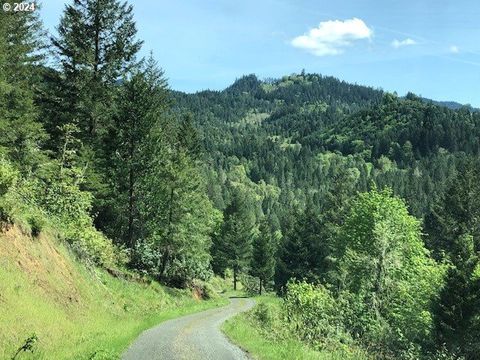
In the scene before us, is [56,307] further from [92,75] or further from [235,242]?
[235,242]

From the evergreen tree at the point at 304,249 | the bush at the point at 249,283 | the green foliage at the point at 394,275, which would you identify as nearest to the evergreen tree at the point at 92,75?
the green foliage at the point at 394,275

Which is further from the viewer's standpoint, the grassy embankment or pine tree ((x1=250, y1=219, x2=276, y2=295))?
pine tree ((x1=250, y1=219, x2=276, y2=295))

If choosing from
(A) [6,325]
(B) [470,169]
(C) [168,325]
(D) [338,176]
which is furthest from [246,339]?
(B) [470,169]

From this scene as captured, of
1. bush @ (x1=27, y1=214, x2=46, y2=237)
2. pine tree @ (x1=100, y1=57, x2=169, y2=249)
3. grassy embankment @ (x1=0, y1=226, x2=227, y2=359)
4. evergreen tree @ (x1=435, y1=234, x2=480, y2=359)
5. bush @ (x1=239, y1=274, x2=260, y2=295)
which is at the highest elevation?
pine tree @ (x1=100, y1=57, x2=169, y2=249)

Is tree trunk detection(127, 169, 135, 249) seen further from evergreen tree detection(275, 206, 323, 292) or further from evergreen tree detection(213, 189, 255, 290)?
evergreen tree detection(213, 189, 255, 290)

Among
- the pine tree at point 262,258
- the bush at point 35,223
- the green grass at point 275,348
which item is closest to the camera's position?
the green grass at point 275,348

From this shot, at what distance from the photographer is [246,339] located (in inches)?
729

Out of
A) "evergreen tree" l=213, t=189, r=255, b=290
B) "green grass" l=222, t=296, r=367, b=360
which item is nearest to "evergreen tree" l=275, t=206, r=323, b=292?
"evergreen tree" l=213, t=189, r=255, b=290

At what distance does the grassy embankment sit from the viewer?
12203mm

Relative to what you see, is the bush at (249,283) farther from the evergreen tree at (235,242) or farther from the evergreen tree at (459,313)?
the evergreen tree at (459,313)

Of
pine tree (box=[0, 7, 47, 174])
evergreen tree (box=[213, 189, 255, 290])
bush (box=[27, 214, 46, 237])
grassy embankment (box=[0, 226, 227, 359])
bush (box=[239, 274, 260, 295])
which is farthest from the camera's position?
bush (box=[239, 274, 260, 295])

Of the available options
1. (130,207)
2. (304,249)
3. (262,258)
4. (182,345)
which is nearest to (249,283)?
(262,258)

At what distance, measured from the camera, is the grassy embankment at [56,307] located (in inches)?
480

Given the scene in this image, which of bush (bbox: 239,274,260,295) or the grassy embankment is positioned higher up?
the grassy embankment
